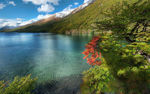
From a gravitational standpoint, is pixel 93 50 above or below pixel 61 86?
above

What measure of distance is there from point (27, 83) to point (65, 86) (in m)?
4.18

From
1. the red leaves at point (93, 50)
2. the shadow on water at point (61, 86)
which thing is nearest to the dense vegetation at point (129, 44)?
the red leaves at point (93, 50)

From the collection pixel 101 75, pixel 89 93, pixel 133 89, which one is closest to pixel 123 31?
pixel 133 89

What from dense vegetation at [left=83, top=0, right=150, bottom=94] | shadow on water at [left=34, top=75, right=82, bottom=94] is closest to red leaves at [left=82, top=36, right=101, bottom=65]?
dense vegetation at [left=83, top=0, right=150, bottom=94]

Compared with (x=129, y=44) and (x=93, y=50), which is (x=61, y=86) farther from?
(x=129, y=44)

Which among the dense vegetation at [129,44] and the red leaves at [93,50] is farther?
the red leaves at [93,50]

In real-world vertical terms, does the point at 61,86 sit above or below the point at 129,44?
below

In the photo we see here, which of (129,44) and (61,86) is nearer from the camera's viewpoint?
(129,44)

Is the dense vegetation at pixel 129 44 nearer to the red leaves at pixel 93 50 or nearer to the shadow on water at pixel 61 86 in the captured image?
the red leaves at pixel 93 50

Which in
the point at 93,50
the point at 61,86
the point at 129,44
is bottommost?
the point at 61,86

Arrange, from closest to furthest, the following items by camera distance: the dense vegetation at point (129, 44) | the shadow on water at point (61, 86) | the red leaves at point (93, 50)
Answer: the dense vegetation at point (129, 44), the red leaves at point (93, 50), the shadow on water at point (61, 86)

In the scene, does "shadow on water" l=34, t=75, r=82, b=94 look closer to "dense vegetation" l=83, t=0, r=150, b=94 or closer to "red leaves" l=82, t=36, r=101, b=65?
"red leaves" l=82, t=36, r=101, b=65

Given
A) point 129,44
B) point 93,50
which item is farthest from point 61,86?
point 129,44

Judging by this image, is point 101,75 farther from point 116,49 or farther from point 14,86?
point 14,86
